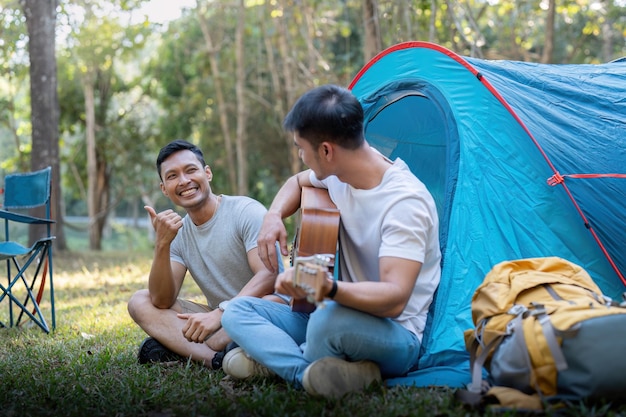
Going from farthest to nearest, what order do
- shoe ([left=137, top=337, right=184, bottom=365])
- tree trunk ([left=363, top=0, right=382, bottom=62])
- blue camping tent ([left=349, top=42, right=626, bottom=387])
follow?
tree trunk ([left=363, top=0, right=382, bottom=62]) → shoe ([left=137, top=337, right=184, bottom=365]) → blue camping tent ([left=349, top=42, right=626, bottom=387])

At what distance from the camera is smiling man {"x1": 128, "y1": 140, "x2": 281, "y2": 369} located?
331cm

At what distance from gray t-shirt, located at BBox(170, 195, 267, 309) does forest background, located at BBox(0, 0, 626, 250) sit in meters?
7.43

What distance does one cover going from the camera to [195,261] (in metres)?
3.59

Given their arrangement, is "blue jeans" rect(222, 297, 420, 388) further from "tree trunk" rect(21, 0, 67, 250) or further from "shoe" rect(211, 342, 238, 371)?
"tree trunk" rect(21, 0, 67, 250)

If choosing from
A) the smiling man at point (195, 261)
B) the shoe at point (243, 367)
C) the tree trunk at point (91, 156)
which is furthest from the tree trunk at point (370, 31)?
the tree trunk at point (91, 156)

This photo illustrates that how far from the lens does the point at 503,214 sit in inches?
129

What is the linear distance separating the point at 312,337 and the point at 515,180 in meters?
1.32

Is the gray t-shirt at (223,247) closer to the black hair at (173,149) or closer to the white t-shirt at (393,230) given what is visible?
the black hair at (173,149)

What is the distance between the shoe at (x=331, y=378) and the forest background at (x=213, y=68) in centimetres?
843

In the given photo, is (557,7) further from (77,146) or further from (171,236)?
(77,146)

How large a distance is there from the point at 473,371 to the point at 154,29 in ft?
44.4

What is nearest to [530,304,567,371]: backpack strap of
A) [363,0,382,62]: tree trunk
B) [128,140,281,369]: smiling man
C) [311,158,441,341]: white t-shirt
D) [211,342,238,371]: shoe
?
[311,158,441,341]: white t-shirt

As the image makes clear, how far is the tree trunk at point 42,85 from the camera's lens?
9383 millimetres

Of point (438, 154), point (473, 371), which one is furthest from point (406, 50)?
point (473, 371)
